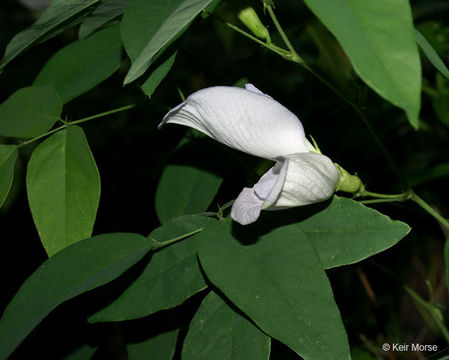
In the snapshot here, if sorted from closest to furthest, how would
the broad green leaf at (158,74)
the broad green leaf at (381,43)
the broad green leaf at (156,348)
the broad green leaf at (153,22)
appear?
the broad green leaf at (381,43) → the broad green leaf at (153,22) → the broad green leaf at (158,74) → the broad green leaf at (156,348)

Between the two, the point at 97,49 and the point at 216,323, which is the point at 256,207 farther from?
A: the point at 97,49

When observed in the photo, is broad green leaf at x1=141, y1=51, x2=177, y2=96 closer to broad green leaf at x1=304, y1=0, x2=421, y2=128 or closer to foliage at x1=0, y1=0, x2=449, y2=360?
foliage at x1=0, y1=0, x2=449, y2=360

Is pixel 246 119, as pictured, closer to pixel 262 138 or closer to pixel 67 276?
pixel 262 138

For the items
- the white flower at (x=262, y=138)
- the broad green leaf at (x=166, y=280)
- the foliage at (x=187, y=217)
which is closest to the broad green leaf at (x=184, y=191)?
the foliage at (x=187, y=217)

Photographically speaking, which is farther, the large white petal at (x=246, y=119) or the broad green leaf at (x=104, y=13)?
the broad green leaf at (x=104, y=13)

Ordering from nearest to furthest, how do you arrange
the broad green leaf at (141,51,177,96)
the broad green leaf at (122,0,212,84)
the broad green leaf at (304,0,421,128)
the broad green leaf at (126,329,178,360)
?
1. the broad green leaf at (304,0,421,128)
2. the broad green leaf at (122,0,212,84)
3. the broad green leaf at (141,51,177,96)
4. the broad green leaf at (126,329,178,360)

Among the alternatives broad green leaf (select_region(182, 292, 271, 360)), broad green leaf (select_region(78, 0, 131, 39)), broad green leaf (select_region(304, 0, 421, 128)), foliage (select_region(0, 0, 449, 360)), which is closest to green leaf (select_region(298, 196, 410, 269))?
foliage (select_region(0, 0, 449, 360))

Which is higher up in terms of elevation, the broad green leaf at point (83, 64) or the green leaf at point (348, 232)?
the broad green leaf at point (83, 64)

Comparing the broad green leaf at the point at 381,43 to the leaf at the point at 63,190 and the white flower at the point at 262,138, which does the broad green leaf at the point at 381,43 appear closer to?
the white flower at the point at 262,138
